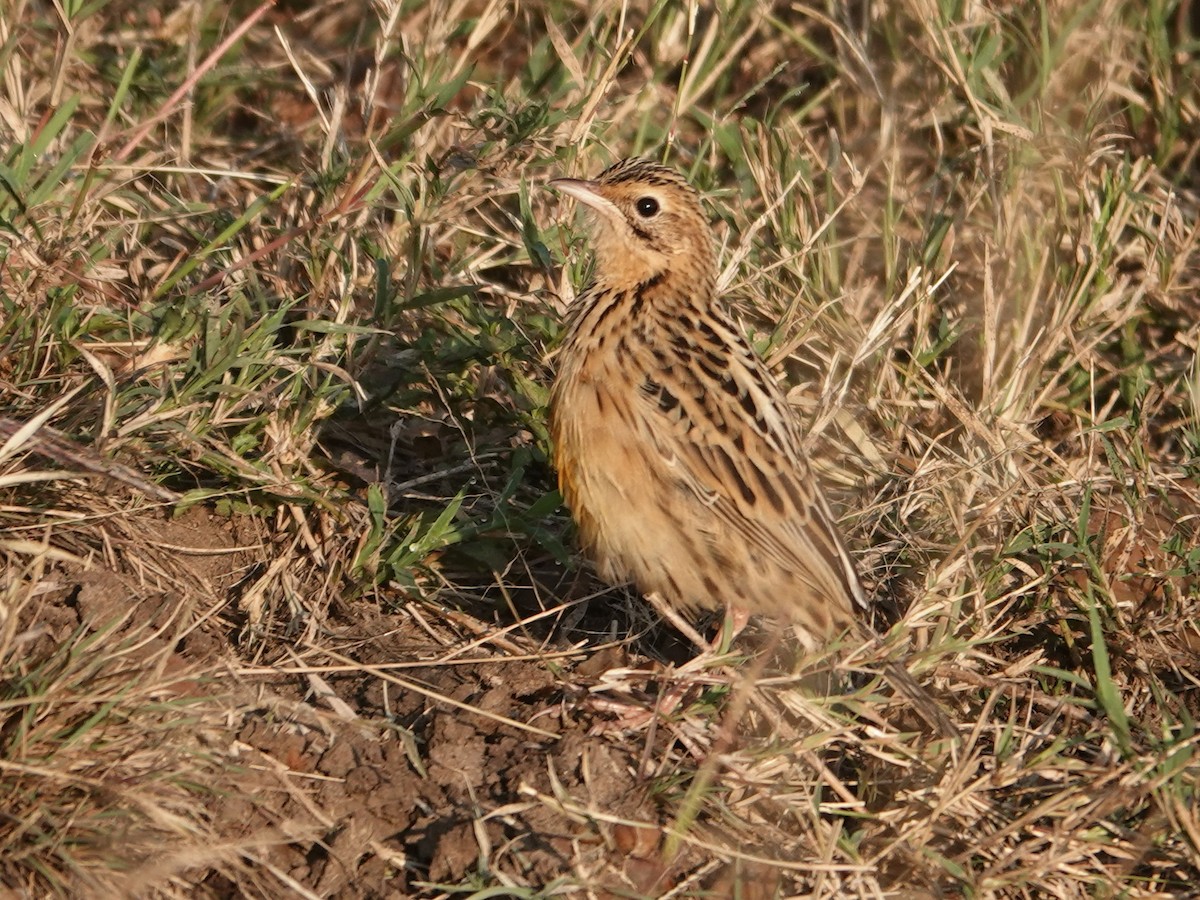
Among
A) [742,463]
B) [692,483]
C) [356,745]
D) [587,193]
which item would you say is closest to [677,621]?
[692,483]

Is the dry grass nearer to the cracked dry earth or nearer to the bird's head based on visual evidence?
the cracked dry earth

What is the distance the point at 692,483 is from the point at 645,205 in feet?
3.93

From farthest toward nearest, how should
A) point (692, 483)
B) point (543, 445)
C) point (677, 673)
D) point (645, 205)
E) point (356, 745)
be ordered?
1. point (543, 445)
2. point (645, 205)
3. point (692, 483)
4. point (677, 673)
5. point (356, 745)

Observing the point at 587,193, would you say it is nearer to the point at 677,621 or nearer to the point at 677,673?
the point at 677,621

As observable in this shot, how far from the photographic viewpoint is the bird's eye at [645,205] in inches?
258

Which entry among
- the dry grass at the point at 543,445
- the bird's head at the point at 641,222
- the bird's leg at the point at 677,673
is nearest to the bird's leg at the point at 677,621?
the bird's leg at the point at 677,673

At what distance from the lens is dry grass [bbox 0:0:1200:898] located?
5332 millimetres

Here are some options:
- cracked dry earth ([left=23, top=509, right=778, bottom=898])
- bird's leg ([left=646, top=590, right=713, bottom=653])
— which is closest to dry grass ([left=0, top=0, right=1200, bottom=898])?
cracked dry earth ([left=23, top=509, right=778, bottom=898])

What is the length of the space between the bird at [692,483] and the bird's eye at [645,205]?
1.50 ft

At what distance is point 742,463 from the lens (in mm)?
6090

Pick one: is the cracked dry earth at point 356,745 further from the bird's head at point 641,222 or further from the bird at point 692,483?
the bird's head at point 641,222

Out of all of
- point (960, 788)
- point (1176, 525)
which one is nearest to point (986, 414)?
point (1176, 525)

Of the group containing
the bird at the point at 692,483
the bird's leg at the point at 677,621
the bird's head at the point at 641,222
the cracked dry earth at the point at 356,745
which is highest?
the bird's head at the point at 641,222

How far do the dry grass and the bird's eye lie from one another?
57cm
